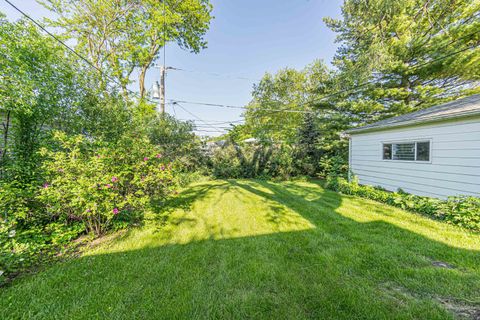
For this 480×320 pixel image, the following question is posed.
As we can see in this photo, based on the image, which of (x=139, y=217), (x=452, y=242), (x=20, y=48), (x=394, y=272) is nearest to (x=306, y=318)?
(x=394, y=272)

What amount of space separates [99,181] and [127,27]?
36.4ft

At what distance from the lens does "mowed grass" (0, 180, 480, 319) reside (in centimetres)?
172

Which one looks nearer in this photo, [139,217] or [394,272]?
[394,272]

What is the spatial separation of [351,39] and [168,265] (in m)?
15.1

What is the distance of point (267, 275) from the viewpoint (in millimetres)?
2234

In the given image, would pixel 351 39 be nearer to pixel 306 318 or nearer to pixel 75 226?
pixel 306 318

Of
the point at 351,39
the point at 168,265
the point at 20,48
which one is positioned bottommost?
the point at 168,265

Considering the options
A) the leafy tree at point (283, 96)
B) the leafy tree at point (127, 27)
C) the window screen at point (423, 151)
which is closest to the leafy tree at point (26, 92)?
the leafy tree at point (127, 27)

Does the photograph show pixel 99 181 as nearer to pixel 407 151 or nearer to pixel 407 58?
pixel 407 151

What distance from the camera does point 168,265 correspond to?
8.06 ft

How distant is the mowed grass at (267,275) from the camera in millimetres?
1725

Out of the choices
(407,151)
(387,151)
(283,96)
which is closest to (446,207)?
(407,151)

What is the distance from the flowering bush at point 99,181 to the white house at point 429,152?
7.00 metres

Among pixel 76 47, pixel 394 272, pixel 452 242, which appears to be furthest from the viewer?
pixel 76 47
